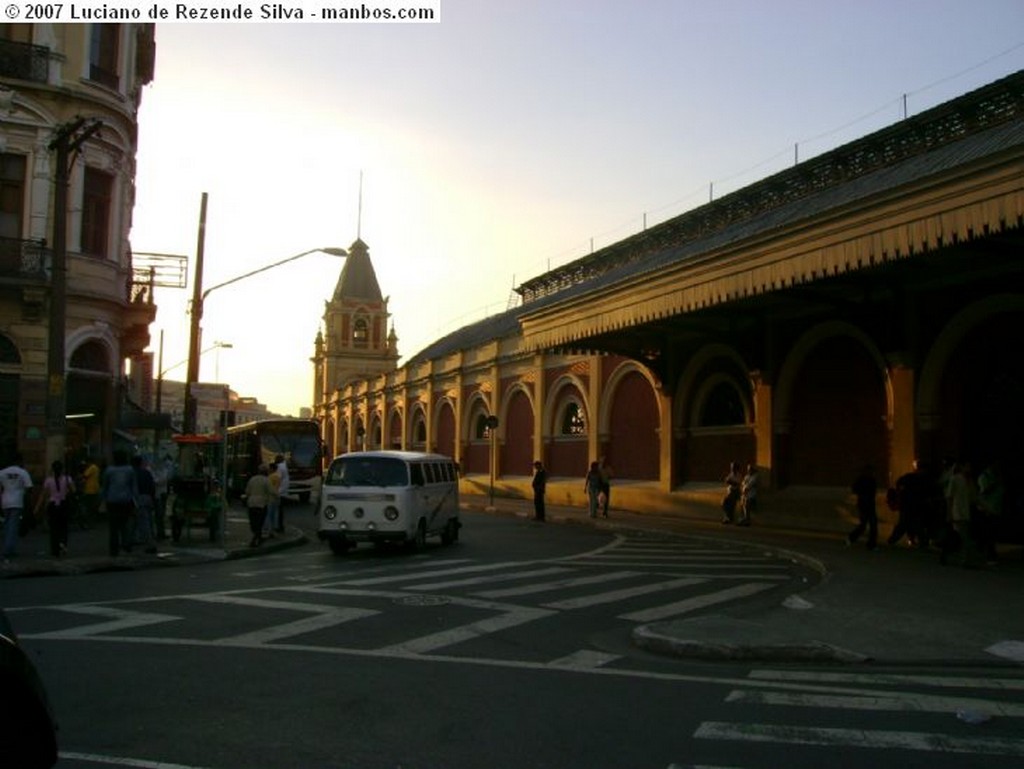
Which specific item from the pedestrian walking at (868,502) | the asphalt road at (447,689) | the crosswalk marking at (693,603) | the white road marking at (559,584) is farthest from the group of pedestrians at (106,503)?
the pedestrian walking at (868,502)

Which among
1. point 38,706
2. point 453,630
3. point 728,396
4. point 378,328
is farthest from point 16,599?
point 378,328

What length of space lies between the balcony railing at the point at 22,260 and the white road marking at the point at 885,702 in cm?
2189

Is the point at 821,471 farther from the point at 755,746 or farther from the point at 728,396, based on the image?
the point at 755,746

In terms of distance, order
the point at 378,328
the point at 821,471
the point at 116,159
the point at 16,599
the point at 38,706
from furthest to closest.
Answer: the point at 378,328 → the point at 116,159 → the point at 821,471 → the point at 16,599 → the point at 38,706

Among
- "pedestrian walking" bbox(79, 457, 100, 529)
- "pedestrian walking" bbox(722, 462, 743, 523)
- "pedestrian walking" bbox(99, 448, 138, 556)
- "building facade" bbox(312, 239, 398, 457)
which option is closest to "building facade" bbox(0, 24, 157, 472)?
"pedestrian walking" bbox(79, 457, 100, 529)

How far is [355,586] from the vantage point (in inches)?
551

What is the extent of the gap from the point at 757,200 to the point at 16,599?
2196 centimetres

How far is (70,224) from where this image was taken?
2536cm

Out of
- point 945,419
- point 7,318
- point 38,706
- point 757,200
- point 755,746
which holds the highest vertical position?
point 757,200

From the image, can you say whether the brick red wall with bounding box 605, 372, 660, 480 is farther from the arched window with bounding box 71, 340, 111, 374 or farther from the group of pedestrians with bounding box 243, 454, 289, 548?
the arched window with bounding box 71, 340, 111, 374

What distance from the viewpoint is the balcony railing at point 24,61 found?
24.3m

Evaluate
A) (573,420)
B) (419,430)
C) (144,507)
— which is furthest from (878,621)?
(419,430)

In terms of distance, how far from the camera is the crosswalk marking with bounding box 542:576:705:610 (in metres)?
12.4

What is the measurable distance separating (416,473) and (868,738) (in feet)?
46.0
